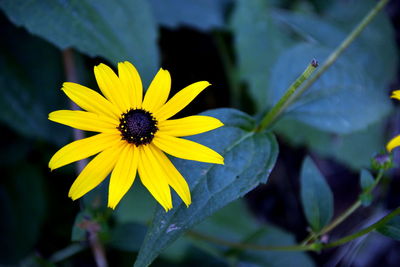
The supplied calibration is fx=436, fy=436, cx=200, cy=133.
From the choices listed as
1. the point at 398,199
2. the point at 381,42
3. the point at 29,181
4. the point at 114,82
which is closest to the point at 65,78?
the point at 29,181

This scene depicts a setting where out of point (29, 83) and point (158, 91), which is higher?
point (29, 83)

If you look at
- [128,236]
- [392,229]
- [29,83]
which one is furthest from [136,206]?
[392,229]

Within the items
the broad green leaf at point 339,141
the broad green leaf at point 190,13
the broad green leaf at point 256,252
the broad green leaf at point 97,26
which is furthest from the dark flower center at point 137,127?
the broad green leaf at point 339,141

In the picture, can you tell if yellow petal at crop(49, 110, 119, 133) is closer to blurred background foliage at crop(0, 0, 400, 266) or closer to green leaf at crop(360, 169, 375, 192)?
blurred background foliage at crop(0, 0, 400, 266)

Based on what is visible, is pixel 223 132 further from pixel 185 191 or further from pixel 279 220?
pixel 279 220

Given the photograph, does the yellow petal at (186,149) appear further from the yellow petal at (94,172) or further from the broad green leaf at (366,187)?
the broad green leaf at (366,187)

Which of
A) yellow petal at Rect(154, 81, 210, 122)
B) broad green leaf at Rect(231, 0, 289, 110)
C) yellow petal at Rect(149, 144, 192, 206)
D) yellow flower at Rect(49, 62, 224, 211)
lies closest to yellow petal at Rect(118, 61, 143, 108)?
yellow flower at Rect(49, 62, 224, 211)

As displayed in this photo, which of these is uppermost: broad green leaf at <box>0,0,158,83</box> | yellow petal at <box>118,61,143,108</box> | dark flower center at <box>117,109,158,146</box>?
broad green leaf at <box>0,0,158,83</box>

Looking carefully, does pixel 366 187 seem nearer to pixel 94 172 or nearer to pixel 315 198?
pixel 315 198
